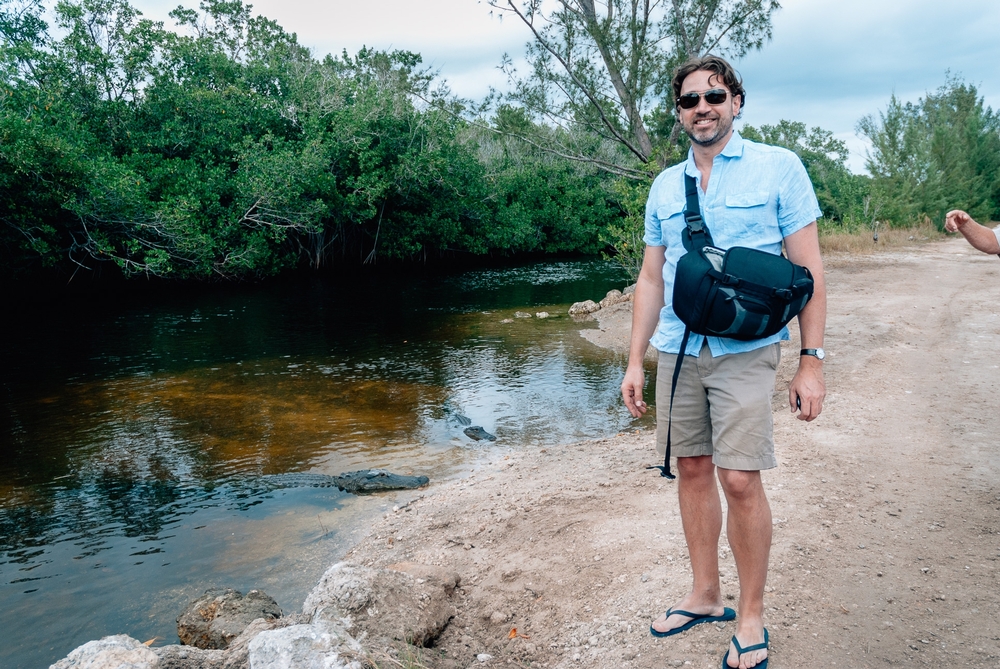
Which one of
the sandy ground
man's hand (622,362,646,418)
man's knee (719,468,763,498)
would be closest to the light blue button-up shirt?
man's hand (622,362,646,418)

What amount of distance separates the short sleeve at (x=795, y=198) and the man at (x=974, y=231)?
847 mm

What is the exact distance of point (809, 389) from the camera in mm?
2373

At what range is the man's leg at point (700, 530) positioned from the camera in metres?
2.60

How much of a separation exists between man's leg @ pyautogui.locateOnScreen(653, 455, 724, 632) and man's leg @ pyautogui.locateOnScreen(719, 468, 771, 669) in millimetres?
157

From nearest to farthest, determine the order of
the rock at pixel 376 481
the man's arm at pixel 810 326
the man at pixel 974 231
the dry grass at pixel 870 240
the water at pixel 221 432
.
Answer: the man's arm at pixel 810 326
the man at pixel 974 231
the water at pixel 221 432
the rock at pixel 376 481
the dry grass at pixel 870 240

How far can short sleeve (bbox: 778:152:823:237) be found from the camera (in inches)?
91.7

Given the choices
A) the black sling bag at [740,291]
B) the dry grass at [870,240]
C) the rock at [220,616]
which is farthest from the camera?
the dry grass at [870,240]

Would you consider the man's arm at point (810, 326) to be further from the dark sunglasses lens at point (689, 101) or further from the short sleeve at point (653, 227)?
the dark sunglasses lens at point (689, 101)

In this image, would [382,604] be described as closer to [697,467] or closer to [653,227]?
[697,467]

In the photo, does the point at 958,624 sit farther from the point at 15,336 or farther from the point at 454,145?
the point at 454,145

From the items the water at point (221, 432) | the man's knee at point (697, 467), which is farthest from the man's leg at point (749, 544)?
the water at point (221, 432)

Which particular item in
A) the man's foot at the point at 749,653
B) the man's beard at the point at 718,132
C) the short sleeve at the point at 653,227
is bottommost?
the man's foot at the point at 749,653

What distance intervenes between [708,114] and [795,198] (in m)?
0.41

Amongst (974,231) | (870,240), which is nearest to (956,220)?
(974,231)
